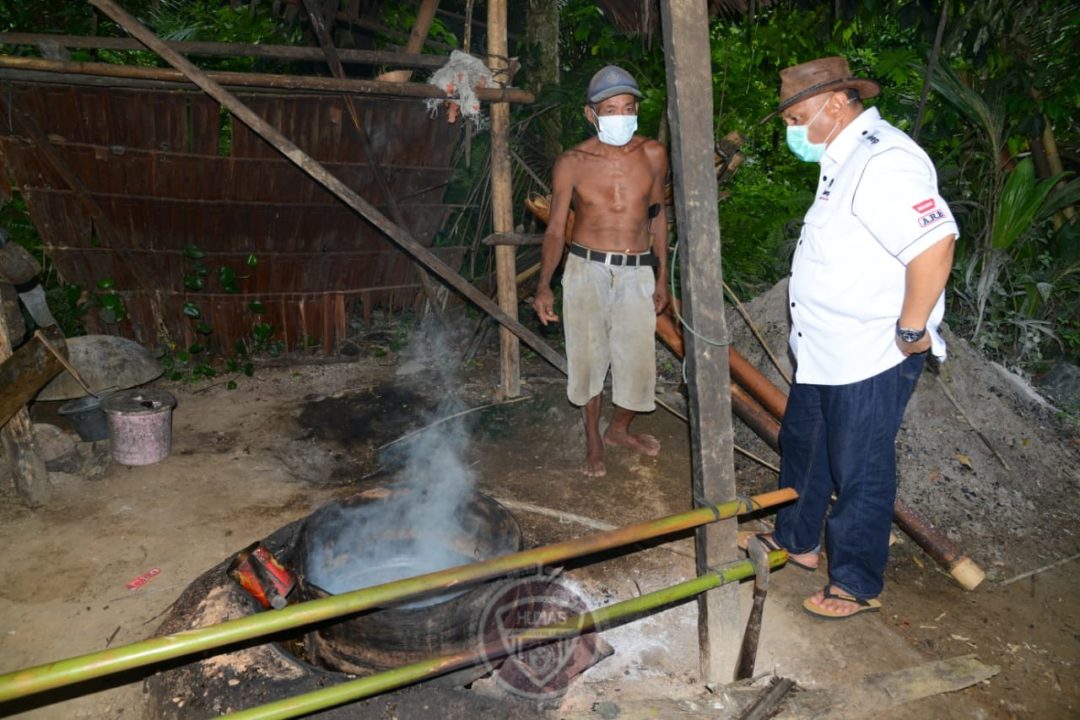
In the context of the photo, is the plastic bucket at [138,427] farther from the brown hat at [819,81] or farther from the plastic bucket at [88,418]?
the brown hat at [819,81]

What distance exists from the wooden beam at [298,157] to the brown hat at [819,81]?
2.49 metres

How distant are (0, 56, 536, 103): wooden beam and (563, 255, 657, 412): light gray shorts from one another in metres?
1.46

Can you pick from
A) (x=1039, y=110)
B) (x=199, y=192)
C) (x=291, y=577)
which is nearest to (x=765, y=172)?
(x=1039, y=110)

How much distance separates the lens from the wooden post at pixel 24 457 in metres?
4.06

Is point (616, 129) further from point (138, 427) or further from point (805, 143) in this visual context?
point (138, 427)

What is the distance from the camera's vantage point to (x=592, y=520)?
4.05 metres

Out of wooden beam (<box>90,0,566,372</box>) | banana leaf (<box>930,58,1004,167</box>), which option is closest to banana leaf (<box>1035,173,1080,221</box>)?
banana leaf (<box>930,58,1004,167</box>)

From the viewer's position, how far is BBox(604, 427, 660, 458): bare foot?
191 inches

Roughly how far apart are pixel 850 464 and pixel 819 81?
1.51 m

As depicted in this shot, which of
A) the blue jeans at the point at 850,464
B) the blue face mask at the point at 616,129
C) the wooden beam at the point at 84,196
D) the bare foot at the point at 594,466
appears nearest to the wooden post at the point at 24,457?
the wooden beam at the point at 84,196

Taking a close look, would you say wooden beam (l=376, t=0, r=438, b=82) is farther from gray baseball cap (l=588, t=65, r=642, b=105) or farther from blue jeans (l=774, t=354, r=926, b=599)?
blue jeans (l=774, t=354, r=926, b=599)

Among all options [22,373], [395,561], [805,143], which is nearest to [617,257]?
[805,143]

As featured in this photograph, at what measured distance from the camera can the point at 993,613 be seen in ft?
11.1

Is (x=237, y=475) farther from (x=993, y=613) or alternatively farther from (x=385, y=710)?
(x=993, y=613)
